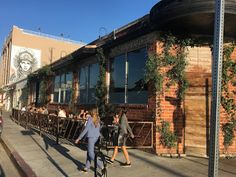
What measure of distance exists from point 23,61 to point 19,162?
4986 cm

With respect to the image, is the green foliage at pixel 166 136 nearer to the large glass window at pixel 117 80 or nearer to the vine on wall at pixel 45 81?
the large glass window at pixel 117 80

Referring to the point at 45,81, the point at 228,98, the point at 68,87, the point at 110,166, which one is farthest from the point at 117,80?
the point at 45,81

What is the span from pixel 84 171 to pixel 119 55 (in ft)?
19.2

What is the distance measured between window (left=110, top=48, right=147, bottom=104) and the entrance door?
1.48m

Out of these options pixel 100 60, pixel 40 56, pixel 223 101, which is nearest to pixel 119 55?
pixel 100 60

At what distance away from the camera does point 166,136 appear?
953cm

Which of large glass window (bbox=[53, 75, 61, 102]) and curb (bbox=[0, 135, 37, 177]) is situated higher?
large glass window (bbox=[53, 75, 61, 102])

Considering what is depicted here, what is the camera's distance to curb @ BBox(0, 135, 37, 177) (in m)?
7.55

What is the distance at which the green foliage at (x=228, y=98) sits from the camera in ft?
32.2

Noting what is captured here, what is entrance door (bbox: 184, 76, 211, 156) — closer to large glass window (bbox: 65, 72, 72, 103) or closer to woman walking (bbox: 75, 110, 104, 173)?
woman walking (bbox: 75, 110, 104, 173)

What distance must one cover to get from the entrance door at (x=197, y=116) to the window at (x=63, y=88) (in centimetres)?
988

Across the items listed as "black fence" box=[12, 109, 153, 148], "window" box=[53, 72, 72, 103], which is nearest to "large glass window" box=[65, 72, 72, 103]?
"window" box=[53, 72, 72, 103]

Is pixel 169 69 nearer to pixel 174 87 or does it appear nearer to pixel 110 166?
pixel 174 87

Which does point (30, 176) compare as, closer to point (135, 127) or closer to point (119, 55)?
point (135, 127)
